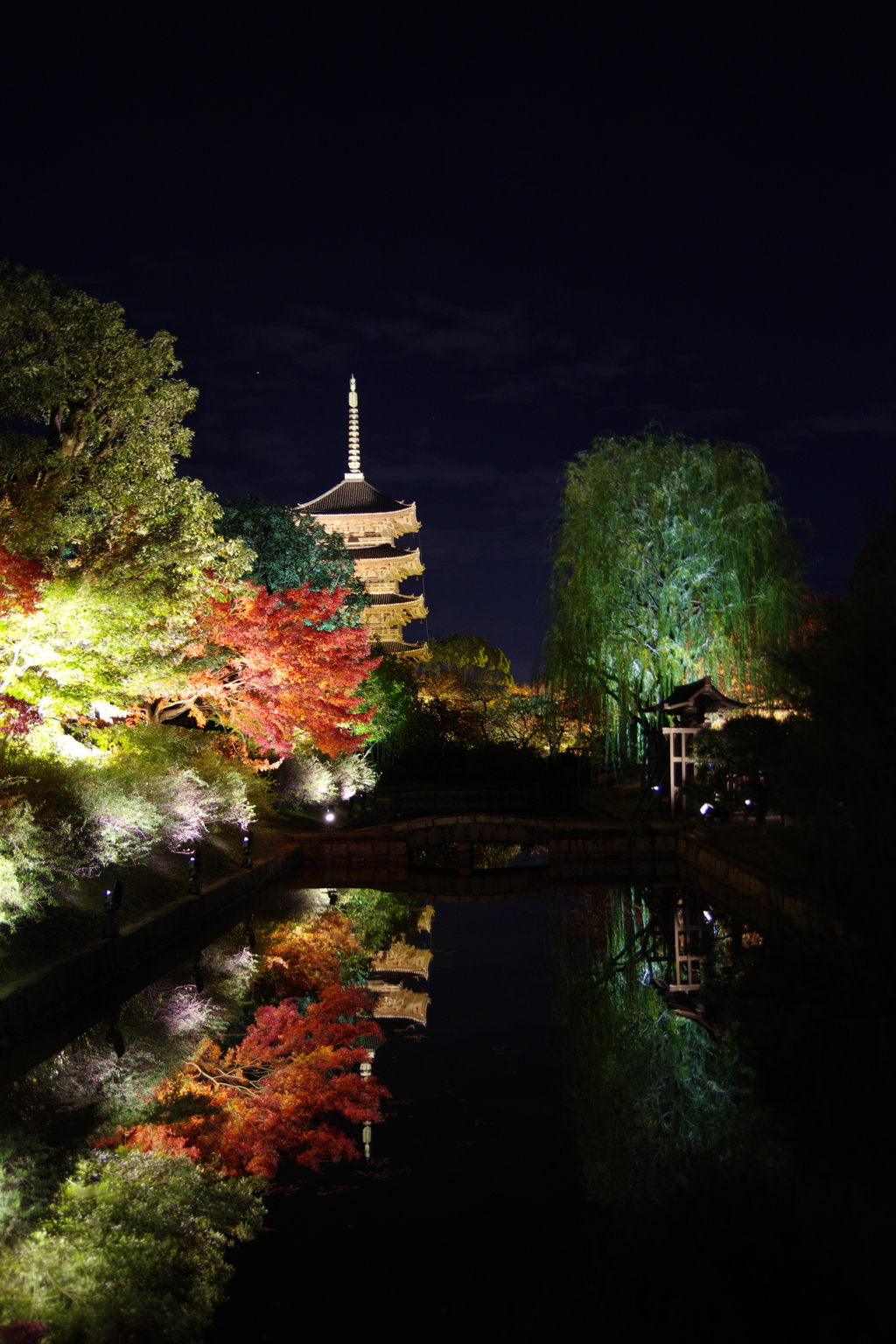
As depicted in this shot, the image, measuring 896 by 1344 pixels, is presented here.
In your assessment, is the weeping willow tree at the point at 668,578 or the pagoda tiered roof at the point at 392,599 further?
the pagoda tiered roof at the point at 392,599

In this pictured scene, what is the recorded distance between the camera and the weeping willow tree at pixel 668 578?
18047 mm

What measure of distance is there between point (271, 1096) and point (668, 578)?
14.5 m

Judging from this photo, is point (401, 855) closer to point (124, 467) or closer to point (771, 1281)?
point (124, 467)

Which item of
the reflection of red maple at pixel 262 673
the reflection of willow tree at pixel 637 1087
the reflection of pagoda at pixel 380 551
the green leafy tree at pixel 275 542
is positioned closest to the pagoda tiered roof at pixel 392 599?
the reflection of pagoda at pixel 380 551

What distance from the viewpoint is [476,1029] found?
7.88 metres

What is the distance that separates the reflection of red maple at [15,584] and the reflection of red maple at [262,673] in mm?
4091

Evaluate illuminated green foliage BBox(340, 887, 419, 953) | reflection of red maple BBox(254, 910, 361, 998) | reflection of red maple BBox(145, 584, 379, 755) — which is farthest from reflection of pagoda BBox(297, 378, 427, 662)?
reflection of red maple BBox(254, 910, 361, 998)

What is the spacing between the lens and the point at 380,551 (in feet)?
133

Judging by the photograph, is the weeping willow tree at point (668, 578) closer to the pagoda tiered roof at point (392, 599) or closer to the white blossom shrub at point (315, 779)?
the white blossom shrub at point (315, 779)

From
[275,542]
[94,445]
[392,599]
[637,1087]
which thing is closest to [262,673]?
[94,445]

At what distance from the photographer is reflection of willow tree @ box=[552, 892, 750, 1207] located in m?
4.93

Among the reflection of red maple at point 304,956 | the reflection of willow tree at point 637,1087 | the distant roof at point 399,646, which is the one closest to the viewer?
the reflection of willow tree at point 637,1087

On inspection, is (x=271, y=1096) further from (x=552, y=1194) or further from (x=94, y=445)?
(x=94, y=445)

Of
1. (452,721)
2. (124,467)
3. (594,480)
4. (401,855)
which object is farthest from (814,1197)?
(452,721)
